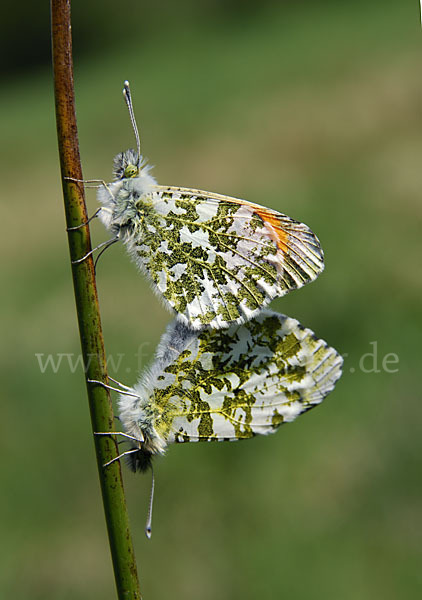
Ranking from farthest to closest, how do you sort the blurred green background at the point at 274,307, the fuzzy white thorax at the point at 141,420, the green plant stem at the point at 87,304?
the blurred green background at the point at 274,307, the fuzzy white thorax at the point at 141,420, the green plant stem at the point at 87,304

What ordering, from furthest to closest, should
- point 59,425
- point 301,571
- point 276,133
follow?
1. point 276,133
2. point 59,425
3. point 301,571

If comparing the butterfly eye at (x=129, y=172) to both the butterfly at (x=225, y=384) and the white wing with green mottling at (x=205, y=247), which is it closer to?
the white wing with green mottling at (x=205, y=247)

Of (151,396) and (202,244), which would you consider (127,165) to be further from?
(151,396)

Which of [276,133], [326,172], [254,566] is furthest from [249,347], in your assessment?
[276,133]

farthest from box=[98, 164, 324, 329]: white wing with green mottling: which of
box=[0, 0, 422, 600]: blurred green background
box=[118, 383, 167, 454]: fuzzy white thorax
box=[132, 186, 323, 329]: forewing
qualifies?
box=[0, 0, 422, 600]: blurred green background

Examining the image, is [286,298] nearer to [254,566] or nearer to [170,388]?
[254,566]

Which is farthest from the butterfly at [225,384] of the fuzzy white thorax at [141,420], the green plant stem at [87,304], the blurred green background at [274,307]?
the blurred green background at [274,307]

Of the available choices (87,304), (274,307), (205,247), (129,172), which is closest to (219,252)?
(205,247)

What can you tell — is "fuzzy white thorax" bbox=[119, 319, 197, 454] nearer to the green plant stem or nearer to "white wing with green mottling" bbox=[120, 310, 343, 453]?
"white wing with green mottling" bbox=[120, 310, 343, 453]
